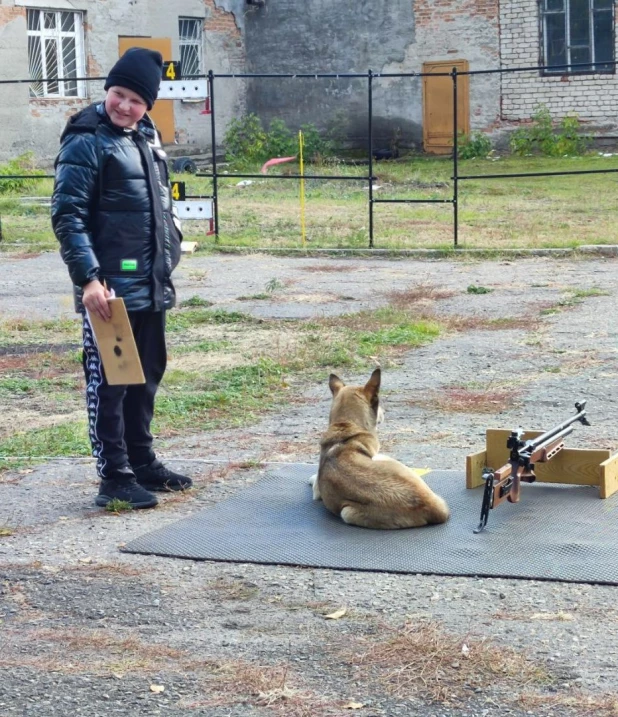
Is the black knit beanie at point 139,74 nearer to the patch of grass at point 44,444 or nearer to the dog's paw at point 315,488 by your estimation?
the dog's paw at point 315,488

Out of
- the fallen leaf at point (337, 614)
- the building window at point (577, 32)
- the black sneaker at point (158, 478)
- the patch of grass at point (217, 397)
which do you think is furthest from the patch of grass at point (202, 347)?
the building window at point (577, 32)

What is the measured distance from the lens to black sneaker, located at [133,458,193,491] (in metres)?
5.91

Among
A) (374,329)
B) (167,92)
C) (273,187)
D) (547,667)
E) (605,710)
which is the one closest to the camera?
(605,710)

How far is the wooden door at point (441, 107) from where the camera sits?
2764cm

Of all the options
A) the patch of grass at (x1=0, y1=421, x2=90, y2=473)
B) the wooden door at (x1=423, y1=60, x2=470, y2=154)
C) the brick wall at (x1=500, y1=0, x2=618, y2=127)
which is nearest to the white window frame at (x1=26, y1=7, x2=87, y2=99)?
the wooden door at (x1=423, y1=60, x2=470, y2=154)

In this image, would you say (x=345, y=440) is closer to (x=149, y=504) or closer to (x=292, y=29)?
(x=149, y=504)

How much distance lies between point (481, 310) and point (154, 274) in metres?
6.28

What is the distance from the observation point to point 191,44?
2814 cm

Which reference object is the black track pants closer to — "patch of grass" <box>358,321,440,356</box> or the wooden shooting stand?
the wooden shooting stand

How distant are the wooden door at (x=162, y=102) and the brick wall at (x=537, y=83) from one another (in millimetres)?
7546

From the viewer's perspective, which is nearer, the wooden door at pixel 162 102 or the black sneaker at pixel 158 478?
the black sneaker at pixel 158 478

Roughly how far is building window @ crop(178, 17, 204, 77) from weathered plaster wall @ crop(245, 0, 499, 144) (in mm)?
1499

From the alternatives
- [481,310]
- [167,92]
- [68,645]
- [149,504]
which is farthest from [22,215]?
[68,645]

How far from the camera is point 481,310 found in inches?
444
